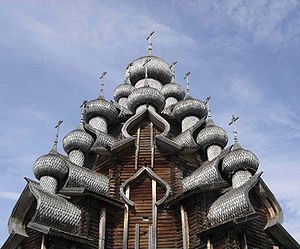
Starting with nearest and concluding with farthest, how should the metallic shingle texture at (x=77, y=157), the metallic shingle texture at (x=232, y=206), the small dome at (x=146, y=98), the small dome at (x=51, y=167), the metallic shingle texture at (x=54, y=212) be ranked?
the metallic shingle texture at (x=54, y=212) < the metallic shingle texture at (x=232, y=206) < the small dome at (x=51, y=167) < the metallic shingle texture at (x=77, y=157) < the small dome at (x=146, y=98)

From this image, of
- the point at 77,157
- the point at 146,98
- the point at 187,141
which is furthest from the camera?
the point at 146,98

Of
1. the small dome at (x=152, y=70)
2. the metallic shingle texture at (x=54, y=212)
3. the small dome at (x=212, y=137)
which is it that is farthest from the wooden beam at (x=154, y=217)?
the small dome at (x=152, y=70)

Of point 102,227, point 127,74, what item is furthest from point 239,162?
point 127,74

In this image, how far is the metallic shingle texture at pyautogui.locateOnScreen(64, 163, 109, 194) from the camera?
12.5 meters

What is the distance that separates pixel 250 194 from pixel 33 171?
618cm

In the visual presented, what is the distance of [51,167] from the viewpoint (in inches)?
496

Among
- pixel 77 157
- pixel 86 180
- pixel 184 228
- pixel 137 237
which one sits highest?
pixel 77 157

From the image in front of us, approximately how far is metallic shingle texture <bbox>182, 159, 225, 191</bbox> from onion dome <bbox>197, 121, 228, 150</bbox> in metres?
1.50

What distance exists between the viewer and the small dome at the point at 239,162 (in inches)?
492

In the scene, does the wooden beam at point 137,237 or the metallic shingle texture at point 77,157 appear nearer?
the wooden beam at point 137,237

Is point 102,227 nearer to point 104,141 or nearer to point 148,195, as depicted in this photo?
point 148,195

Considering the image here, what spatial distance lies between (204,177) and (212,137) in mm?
2059

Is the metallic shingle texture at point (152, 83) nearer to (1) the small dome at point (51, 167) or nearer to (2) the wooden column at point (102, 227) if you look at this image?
(1) the small dome at point (51, 167)

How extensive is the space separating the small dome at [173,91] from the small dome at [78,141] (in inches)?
197
